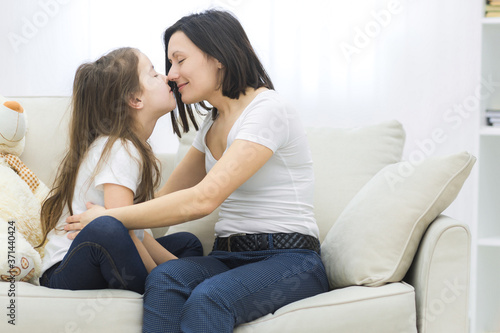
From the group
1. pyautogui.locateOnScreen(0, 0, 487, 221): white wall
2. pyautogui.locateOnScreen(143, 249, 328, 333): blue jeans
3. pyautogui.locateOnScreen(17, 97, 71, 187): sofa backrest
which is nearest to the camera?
pyautogui.locateOnScreen(143, 249, 328, 333): blue jeans

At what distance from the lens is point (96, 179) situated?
1266 millimetres

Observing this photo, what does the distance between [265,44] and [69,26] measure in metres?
0.87

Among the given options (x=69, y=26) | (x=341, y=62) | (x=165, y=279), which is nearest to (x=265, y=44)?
(x=341, y=62)

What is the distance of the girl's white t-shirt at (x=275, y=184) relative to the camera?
1.30 meters

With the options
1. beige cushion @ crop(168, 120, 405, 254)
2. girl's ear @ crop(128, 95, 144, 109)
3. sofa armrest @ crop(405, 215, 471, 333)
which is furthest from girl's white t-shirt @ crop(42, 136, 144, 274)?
sofa armrest @ crop(405, 215, 471, 333)

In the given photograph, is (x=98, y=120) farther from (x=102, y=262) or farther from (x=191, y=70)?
(x=102, y=262)

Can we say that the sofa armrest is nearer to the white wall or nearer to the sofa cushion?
the sofa cushion

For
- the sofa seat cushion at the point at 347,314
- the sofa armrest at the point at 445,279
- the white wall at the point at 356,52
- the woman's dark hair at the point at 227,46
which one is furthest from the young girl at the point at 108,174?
the white wall at the point at 356,52

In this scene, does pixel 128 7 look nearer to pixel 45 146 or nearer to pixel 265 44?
pixel 265 44

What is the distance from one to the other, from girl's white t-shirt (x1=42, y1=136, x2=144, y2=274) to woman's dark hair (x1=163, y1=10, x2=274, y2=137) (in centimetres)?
31

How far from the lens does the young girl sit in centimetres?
115

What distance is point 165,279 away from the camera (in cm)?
113

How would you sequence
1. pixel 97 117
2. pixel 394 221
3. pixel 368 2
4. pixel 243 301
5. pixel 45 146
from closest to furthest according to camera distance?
pixel 243 301 → pixel 394 221 → pixel 97 117 → pixel 45 146 → pixel 368 2

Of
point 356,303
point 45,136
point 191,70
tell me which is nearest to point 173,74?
point 191,70
